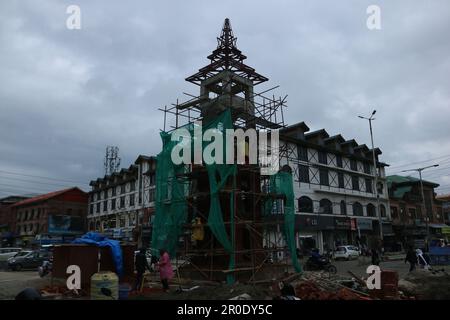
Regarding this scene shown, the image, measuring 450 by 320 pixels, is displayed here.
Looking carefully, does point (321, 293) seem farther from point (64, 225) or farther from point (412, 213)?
point (64, 225)

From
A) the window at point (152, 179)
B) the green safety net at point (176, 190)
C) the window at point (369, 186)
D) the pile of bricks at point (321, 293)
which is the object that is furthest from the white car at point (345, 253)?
the pile of bricks at point (321, 293)

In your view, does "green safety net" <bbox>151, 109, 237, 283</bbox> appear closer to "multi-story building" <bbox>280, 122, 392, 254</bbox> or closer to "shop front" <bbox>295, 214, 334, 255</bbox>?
"multi-story building" <bbox>280, 122, 392, 254</bbox>

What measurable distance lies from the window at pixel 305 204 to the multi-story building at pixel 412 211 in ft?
55.8

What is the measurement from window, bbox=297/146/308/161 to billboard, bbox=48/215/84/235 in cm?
3951

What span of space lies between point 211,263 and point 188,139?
6130mm

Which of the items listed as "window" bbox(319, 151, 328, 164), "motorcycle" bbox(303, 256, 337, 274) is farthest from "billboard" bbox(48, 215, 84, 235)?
"motorcycle" bbox(303, 256, 337, 274)

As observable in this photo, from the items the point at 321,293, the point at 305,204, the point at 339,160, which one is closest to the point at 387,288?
the point at 321,293

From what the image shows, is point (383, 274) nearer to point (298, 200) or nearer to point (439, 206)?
point (298, 200)

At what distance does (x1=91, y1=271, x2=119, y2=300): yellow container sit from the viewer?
38.2 ft

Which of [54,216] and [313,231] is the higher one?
[54,216]

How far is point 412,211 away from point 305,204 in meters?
24.8

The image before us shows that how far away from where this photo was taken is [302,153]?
41719 millimetres
